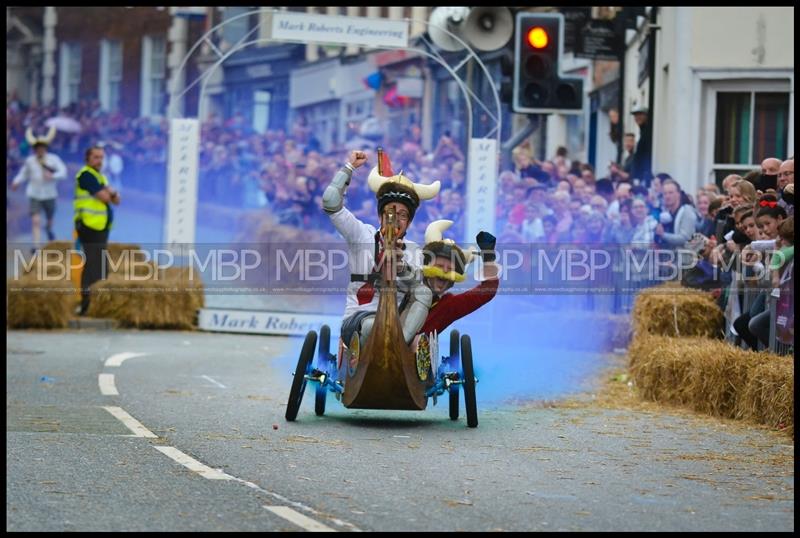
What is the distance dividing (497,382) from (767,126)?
1142 cm

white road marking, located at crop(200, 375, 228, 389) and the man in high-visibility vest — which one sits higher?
the man in high-visibility vest

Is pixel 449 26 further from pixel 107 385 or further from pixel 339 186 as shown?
pixel 339 186

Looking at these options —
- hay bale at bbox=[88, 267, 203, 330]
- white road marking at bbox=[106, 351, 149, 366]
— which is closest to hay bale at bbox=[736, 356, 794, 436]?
white road marking at bbox=[106, 351, 149, 366]

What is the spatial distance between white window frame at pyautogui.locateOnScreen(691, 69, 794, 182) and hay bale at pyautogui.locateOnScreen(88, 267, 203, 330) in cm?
802

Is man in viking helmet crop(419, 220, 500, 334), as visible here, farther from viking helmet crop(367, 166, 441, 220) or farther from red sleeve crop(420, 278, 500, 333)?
viking helmet crop(367, 166, 441, 220)

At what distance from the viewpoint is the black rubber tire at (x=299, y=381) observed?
12.2 m

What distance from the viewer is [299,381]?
12219mm

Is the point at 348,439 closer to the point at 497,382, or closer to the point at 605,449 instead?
the point at 605,449

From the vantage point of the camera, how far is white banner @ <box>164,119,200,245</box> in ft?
74.9

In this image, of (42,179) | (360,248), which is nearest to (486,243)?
(360,248)

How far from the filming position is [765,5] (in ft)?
84.6

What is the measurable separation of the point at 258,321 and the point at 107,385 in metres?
8.31

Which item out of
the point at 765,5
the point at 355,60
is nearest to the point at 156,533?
the point at 765,5

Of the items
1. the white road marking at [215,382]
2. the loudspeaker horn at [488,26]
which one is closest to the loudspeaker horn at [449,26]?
the loudspeaker horn at [488,26]
